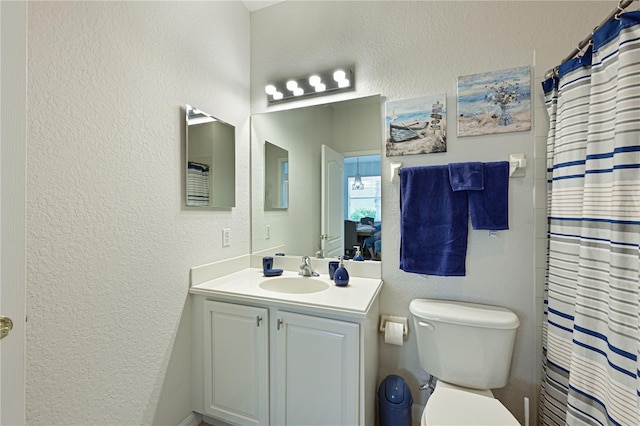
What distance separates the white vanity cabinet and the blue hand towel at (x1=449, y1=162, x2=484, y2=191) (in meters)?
0.87

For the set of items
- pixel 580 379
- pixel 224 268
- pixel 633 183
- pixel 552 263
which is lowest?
pixel 580 379

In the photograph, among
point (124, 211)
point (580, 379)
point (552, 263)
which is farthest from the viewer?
point (552, 263)

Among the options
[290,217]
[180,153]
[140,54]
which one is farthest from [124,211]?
[290,217]

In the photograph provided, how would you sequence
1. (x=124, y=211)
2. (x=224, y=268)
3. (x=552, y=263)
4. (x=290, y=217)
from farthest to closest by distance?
(x=290, y=217), (x=224, y=268), (x=552, y=263), (x=124, y=211)

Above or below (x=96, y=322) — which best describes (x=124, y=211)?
above

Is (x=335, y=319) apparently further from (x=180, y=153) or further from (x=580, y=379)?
(x=180, y=153)

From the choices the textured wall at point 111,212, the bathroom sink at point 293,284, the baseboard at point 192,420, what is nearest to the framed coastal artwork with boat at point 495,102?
the bathroom sink at point 293,284

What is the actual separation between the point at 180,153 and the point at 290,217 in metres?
0.83

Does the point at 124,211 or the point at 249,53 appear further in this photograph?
the point at 249,53

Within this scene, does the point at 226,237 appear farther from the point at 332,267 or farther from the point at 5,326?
the point at 5,326

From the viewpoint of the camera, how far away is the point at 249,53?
81.6 inches

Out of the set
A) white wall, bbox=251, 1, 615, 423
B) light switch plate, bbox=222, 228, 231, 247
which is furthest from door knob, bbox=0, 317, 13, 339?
white wall, bbox=251, 1, 615, 423

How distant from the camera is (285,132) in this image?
2000 mm

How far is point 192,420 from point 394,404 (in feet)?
3.73
